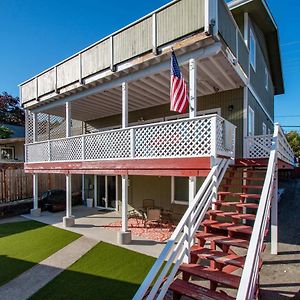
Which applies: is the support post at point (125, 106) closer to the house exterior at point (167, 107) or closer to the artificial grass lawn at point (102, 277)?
the house exterior at point (167, 107)

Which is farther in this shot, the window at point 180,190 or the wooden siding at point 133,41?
the window at point 180,190

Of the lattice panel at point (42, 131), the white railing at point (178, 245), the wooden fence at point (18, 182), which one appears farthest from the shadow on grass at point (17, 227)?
the lattice panel at point (42, 131)

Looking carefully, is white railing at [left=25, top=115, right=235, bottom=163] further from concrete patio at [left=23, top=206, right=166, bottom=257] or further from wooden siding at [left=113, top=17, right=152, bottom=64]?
concrete patio at [left=23, top=206, right=166, bottom=257]

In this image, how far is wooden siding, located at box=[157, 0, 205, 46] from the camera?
6.14 meters

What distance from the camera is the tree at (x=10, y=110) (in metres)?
33.1

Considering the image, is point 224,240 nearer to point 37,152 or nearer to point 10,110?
point 37,152

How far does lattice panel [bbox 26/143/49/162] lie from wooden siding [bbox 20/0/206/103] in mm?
2519

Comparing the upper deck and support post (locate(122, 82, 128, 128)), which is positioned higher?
the upper deck

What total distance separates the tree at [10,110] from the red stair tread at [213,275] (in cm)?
3473

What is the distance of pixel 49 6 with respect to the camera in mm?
9664

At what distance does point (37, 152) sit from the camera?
12562 mm

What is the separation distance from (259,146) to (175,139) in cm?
362

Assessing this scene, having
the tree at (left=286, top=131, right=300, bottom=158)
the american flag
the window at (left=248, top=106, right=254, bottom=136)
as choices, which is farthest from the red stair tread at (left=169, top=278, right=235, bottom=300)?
the tree at (left=286, top=131, right=300, bottom=158)

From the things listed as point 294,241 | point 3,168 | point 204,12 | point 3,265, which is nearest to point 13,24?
point 3,168
